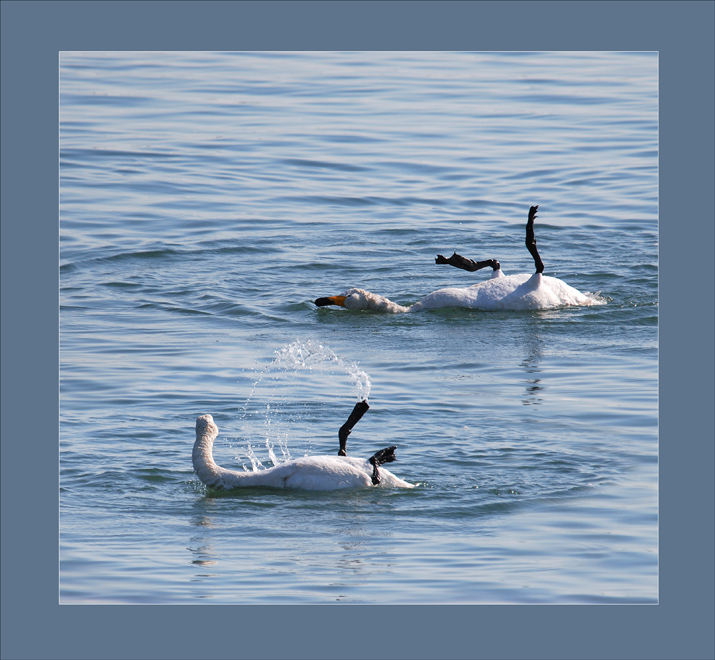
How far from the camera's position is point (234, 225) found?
59.4 ft

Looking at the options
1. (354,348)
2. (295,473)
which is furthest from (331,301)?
(295,473)

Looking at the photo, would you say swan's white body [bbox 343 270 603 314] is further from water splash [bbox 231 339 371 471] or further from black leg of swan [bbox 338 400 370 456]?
black leg of swan [bbox 338 400 370 456]

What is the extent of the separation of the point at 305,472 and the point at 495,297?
5478 millimetres

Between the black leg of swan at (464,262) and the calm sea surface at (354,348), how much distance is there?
813 mm

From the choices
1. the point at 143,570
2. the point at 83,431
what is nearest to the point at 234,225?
the point at 83,431

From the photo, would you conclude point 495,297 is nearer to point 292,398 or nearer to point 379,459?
point 292,398

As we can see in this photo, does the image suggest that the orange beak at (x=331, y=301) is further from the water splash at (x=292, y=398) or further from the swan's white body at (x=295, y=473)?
the swan's white body at (x=295, y=473)

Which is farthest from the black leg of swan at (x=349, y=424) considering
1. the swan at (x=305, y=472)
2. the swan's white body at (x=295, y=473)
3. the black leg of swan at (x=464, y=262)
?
the black leg of swan at (x=464, y=262)

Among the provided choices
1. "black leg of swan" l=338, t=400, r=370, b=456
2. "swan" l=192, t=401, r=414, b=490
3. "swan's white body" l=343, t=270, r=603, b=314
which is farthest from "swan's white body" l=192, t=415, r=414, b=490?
"swan's white body" l=343, t=270, r=603, b=314

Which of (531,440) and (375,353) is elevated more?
(375,353)

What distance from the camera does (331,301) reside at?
1425cm

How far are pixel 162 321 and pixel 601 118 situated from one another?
1325 cm

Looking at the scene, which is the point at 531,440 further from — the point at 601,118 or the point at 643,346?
the point at 601,118

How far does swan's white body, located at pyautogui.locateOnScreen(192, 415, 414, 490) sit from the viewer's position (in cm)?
962
